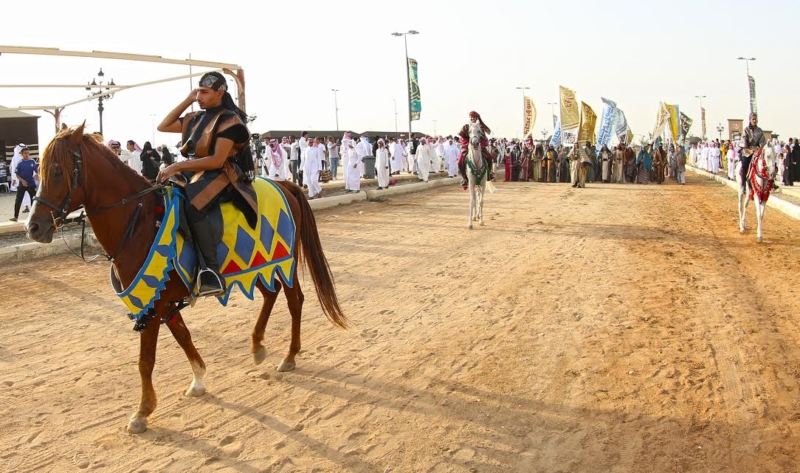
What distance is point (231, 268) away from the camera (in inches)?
194

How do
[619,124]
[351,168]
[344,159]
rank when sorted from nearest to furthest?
1. [351,168]
2. [344,159]
3. [619,124]

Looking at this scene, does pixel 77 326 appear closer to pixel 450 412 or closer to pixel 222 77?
pixel 222 77

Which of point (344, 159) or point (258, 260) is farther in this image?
point (344, 159)

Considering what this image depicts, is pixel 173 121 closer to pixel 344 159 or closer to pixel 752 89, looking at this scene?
pixel 344 159

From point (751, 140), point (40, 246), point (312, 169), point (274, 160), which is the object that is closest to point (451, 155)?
point (274, 160)

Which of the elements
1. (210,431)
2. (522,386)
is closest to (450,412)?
(522,386)

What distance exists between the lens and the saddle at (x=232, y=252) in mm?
4359

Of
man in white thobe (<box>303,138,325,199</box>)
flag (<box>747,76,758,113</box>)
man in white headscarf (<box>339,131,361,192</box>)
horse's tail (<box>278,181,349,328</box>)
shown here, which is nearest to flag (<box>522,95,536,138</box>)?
flag (<box>747,76,758,113</box>)

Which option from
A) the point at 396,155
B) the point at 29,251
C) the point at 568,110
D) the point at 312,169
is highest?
the point at 568,110

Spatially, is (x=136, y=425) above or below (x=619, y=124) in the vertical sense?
below

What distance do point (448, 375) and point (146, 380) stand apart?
7.48 ft

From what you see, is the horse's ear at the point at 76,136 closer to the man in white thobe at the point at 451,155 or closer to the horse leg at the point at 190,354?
the horse leg at the point at 190,354

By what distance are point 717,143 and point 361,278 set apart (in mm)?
35788

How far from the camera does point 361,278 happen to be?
900 cm
